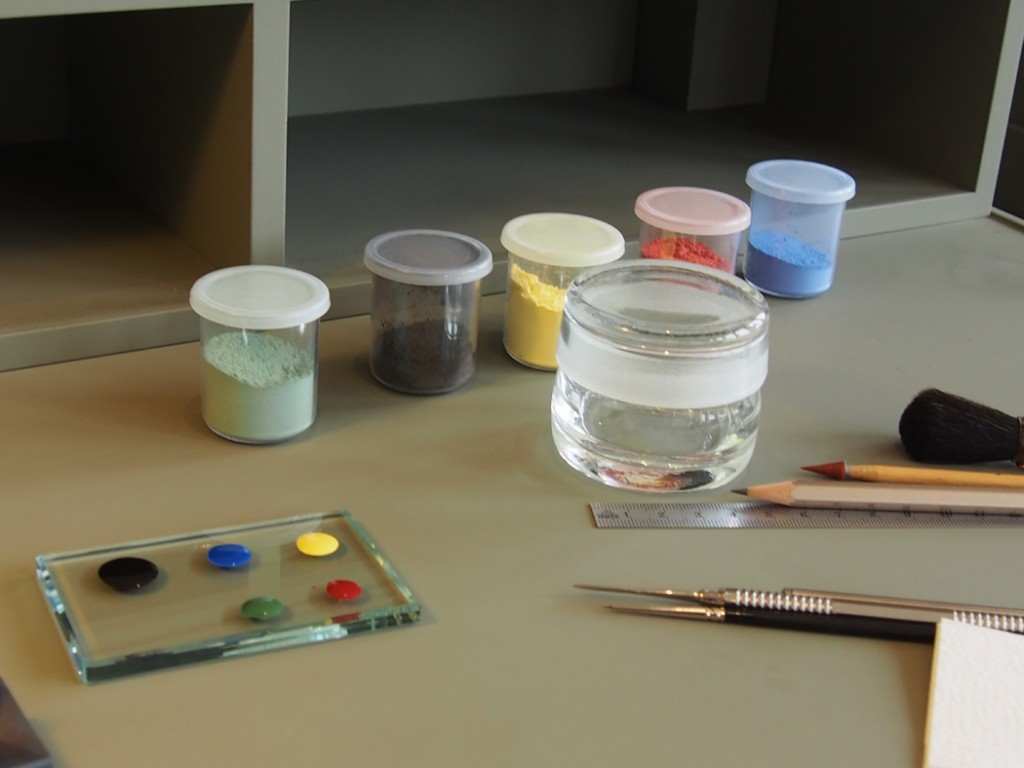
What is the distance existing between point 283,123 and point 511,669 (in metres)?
0.49

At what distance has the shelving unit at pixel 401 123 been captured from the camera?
1.07 m

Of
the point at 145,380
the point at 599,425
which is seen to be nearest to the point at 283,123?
the point at 145,380

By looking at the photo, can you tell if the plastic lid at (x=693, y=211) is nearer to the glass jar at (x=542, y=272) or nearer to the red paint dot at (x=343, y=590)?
the glass jar at (x=542, y=272)

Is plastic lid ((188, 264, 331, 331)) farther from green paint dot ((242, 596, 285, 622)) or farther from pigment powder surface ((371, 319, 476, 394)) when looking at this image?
green paint dot ((242, 596, 285, 622))

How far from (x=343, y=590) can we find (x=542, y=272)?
15.1 inches

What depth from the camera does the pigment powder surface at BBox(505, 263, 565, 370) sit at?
1075 millimetres

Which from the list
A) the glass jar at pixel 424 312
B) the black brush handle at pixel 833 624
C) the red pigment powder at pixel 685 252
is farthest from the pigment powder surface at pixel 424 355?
the black brush handle at pixel 833 624

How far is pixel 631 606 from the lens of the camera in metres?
0.81

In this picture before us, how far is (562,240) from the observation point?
1093 mm

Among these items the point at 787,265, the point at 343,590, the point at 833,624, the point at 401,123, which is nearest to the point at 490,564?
the point at 343,590

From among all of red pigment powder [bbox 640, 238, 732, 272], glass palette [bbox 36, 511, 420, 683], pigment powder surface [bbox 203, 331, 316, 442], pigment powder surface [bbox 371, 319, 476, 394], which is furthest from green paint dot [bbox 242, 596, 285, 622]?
red pigment powder [bbox 640, 238, 732, 272]

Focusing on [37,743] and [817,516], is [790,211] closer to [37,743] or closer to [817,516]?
[817,516]

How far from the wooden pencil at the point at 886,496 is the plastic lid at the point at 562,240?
0.24m

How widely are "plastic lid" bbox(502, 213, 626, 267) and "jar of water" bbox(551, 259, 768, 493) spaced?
2.9 inches
